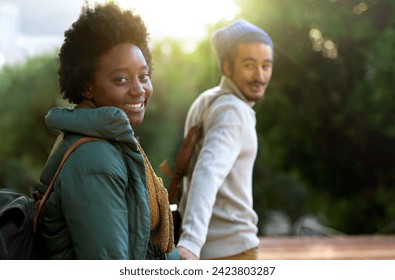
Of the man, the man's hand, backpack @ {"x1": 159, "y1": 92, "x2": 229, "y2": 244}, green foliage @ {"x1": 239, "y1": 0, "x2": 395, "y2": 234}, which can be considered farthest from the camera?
green foliage @ {"x1": 239, "y1": 0, "x2": 395, "y2": 234}

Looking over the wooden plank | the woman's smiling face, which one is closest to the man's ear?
the woman's smiling face

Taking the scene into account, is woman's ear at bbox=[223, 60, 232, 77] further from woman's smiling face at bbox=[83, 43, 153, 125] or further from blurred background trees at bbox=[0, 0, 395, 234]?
blurred background trees at bbox=[0, 0, 395, 234]

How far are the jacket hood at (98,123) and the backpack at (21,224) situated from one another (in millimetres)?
19

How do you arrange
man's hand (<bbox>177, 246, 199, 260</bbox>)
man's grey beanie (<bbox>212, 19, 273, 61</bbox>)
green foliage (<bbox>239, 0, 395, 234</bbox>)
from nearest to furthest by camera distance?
man's hand (<bbox>177, 246, 199, 260</bbox>)
man's grey beanie (<bbox>212, 19, 273, 61</bbox>)
green foliage (<bbox>239, 0, 395, 234</bbox>)

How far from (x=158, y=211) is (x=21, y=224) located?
260 mm

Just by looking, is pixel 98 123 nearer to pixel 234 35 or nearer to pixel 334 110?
pixel 234 35

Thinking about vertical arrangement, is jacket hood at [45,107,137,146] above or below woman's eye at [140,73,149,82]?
below

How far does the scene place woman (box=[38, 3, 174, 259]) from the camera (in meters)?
1.21

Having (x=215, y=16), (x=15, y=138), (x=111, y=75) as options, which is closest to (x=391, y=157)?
(x=215, y=16)

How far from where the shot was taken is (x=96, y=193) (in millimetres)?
1202

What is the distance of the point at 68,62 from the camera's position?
55.0 inches

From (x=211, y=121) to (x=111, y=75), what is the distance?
2.42 feet

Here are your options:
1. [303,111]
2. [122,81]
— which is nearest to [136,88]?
[122,81]

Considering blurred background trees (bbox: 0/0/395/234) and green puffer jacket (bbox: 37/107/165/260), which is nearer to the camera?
green puffer jacket (bbox: 37/107/165/260)
